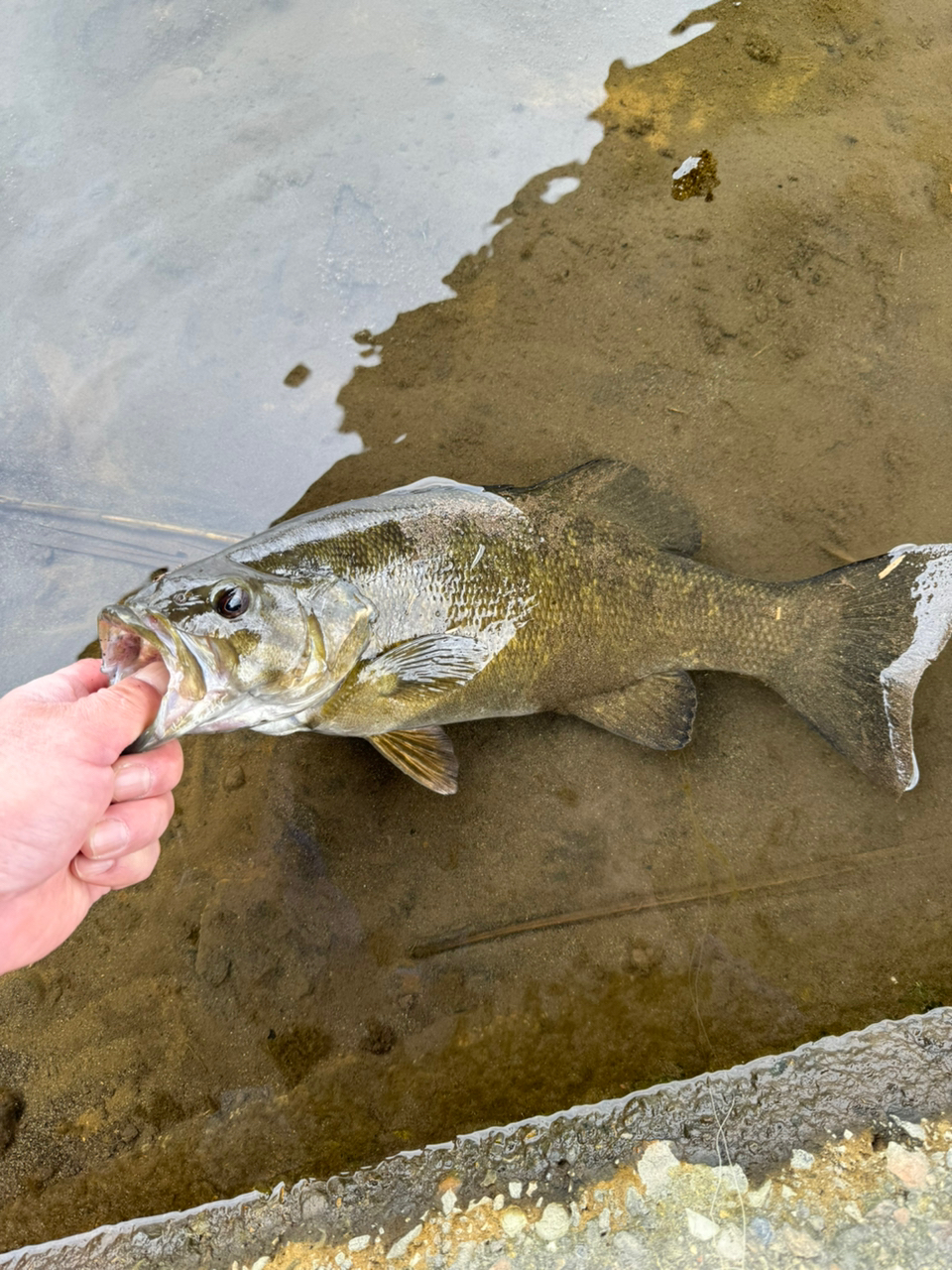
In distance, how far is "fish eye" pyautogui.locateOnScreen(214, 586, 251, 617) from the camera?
2627mm

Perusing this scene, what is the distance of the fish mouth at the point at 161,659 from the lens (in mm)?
2371

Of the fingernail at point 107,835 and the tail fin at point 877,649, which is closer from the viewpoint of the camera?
the fingernail at point 107,835

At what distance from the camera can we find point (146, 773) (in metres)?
2.50

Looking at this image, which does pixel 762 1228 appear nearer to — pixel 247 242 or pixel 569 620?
pixel 569 620

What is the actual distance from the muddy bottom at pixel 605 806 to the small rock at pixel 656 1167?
257 mm

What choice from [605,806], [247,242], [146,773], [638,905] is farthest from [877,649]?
[247,242]

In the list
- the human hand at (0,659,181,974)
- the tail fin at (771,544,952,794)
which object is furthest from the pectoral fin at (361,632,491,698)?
the tail fin at (771,544,952,794)

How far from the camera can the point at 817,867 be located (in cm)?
326

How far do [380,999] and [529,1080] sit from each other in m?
0.75

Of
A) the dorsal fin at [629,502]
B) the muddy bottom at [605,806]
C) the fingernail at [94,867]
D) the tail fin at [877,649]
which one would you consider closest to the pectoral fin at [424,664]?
the muddy bottom at [605,806]

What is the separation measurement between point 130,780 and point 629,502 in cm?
229

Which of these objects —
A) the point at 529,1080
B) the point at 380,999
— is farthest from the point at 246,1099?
the point at 529,1080

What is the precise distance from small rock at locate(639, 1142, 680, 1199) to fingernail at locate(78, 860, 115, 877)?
2.49 meters

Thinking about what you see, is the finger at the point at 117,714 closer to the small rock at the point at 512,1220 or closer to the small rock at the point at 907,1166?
the small rock at the point at 512,1220
